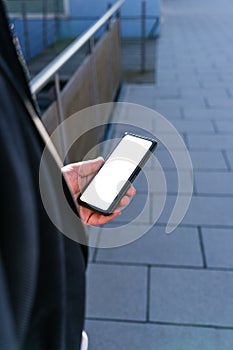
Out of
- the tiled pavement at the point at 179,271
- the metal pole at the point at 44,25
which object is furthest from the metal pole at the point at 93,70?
the metal pole at the point at 44,25

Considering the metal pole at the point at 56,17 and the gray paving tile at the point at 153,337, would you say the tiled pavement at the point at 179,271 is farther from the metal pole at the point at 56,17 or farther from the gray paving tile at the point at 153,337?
the metal pole at the point at 56,17

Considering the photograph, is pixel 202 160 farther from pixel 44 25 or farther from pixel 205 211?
pixel 44 25

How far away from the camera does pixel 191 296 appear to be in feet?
6.13

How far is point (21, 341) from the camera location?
445 mm

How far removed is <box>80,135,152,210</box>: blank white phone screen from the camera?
902mm

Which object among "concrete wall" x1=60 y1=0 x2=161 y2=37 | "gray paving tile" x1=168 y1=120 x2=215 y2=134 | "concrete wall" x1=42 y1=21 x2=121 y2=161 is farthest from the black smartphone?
"concrete wall" x1=60 y1=0 x2=161 y2=37

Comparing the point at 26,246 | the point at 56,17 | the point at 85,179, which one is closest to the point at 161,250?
the point at 85,179

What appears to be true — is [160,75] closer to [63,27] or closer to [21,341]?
[63,27]

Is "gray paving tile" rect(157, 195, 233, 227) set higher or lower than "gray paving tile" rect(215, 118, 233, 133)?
higher

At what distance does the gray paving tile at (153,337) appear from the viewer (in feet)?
5.36

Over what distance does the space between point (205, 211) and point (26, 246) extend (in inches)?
85.9

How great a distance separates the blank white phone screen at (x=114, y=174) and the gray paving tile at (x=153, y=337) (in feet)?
3.21

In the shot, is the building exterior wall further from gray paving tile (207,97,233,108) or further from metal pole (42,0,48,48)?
gray paving tile (207,97,233,108)

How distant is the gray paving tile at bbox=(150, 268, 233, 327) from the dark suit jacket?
129 cm
